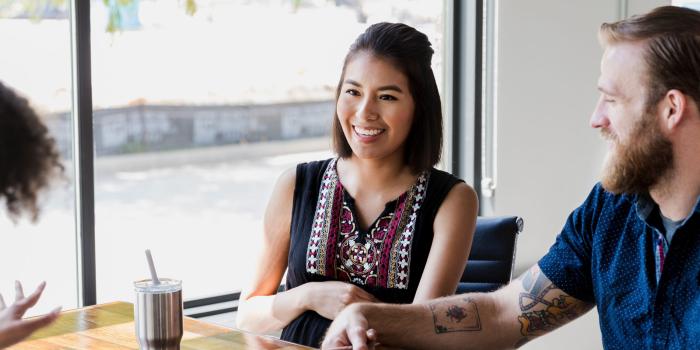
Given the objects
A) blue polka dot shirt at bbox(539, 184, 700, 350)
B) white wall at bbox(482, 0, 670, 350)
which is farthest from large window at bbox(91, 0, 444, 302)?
blue polka dot shirt at bbox(539, 184, 700, 350)

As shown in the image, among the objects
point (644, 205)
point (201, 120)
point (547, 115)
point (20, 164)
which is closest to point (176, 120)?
point (201, 120)

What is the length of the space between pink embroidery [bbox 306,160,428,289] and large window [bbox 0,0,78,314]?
834 millimetres

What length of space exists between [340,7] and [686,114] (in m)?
2.09

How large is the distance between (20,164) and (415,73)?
110 cm

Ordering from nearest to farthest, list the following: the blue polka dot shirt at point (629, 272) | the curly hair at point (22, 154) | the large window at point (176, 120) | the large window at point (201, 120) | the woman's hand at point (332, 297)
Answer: the curly hair at point (22, 154) < the blue polka dot shirt at point (629, 272) < the woman's hand at point (332, 297) < the large window at point (176, 120) < the large window at point (201, 120)

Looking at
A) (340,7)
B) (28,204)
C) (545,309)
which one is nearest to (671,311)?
(545,309)

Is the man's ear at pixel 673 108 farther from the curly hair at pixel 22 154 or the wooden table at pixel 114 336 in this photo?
the curly hair at pixel 22 154

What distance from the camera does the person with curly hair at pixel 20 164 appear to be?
4.86 ft

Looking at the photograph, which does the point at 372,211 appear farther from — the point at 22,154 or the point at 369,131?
the point at 22,154

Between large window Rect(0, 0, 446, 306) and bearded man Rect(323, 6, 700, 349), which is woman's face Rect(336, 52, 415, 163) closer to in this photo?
bearded man Rect(323, 6, 700, 349)

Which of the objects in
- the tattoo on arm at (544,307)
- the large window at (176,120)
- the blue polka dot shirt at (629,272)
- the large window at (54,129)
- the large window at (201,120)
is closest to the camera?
the blue polka dot shirt at (629,272)

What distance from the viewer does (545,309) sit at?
1954 mm

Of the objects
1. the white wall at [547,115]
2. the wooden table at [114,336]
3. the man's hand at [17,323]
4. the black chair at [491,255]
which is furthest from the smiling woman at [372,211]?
the white wall at [547,115]

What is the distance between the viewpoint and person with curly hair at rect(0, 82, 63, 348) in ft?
4.86
